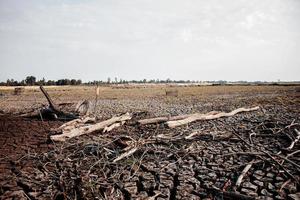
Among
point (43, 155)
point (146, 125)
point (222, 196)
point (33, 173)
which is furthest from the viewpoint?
point (146, 125)

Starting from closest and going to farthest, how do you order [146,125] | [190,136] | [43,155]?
[43,155]
[190,136]
[146,125]

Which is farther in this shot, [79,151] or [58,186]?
[79,151]

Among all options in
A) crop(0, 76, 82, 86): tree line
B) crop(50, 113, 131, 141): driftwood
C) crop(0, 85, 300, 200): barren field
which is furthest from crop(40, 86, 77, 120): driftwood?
crop(0, 76, 82, 86): tree line

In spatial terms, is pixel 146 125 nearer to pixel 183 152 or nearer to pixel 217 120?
pixel 217 120

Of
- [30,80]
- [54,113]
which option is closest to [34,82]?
[30,80]

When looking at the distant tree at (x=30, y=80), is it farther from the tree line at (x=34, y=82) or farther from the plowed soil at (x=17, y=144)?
the plowed soil at (x=17, y=144)

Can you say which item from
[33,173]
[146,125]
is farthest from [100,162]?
[146,125]

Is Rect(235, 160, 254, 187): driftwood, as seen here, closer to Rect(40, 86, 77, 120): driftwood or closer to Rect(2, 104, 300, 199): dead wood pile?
Rect(2, 104, 300, 199): dead wood pile

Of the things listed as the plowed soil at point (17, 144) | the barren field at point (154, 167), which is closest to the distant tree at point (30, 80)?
the plowed soil at point (17, 144)

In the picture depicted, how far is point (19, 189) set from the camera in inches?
198

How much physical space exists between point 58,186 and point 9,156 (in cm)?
234

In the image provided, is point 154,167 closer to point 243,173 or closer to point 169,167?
point 169,167

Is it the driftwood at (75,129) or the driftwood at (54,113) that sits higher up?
the driftwood at (54,113)

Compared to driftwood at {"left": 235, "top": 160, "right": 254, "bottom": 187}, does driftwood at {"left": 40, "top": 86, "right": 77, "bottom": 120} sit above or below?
above
